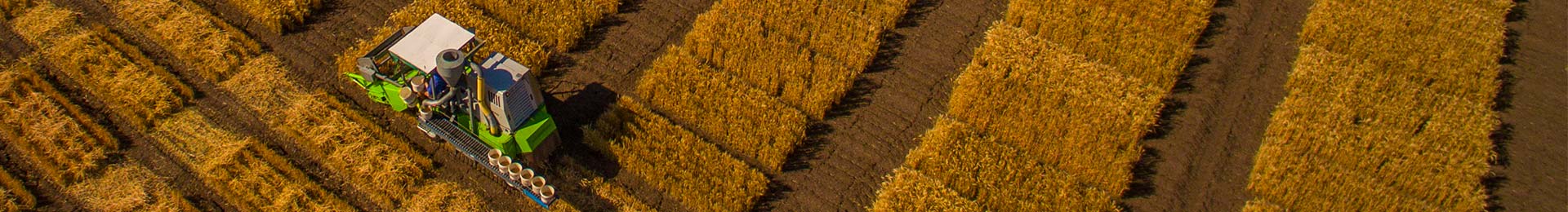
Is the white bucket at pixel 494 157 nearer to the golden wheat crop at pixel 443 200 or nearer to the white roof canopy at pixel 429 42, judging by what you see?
the golden wheat crop at pixel 443 200

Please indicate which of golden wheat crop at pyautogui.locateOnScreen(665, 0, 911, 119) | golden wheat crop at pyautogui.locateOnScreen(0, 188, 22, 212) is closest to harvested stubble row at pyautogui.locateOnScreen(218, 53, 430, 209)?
golden wheat crop at pyautogui.locateOnScreen(0, 188, 22, 212)

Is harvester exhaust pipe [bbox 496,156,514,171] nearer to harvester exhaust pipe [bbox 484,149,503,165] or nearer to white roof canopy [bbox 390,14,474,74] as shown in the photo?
harvester exhaust pipe [bbox 484,149,503,165]

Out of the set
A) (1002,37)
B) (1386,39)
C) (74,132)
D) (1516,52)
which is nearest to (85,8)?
(74,132)

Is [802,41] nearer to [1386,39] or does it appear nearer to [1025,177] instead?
[1025,177]

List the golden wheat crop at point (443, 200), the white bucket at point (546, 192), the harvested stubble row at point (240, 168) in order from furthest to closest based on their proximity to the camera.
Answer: the golden wheat crop at point (443, 200) → the harvested stubble row at point (240, 168) → the white bucket at point (546, 192)

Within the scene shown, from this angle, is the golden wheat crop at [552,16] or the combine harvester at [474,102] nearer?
the combine harvester at [474,102]

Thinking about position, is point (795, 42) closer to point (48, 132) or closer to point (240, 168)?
point (240, 168)

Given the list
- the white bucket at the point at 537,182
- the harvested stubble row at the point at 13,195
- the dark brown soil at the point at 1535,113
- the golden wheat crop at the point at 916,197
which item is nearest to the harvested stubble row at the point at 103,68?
the harvested stubble row at the point at 13,195
